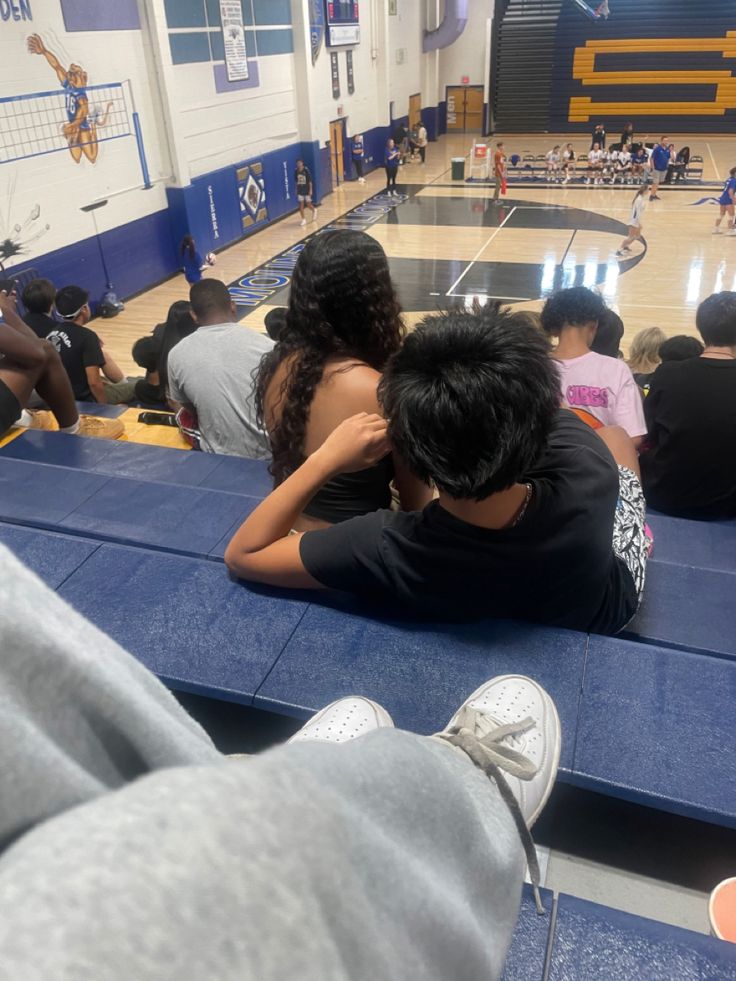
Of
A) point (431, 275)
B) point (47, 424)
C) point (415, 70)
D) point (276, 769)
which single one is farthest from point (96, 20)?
point (415, 70)

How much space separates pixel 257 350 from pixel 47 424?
1644mm

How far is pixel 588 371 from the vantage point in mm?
3039

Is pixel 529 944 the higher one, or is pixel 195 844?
pixel 195 844

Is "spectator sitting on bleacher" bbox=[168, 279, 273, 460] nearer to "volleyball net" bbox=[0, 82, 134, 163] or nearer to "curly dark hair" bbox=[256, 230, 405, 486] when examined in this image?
"curly dark hair" bbox=[256, 230, 405, 486]

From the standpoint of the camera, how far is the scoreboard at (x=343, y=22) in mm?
12711

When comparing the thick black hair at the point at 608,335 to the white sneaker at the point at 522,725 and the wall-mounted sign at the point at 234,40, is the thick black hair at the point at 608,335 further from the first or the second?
the wall-mounted sign at the point at 234,40

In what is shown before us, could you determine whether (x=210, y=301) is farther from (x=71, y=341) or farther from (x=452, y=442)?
(x=452, y=442)

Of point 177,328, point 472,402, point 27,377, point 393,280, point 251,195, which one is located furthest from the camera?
point 251,195

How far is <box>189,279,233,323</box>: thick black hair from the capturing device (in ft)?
11.7

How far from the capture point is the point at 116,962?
0.81ft

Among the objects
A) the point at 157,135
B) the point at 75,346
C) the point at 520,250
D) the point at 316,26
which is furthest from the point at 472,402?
the point at 316,26

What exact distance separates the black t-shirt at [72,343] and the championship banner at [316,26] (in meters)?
9.79

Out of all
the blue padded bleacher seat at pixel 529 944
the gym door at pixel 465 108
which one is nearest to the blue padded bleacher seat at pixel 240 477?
the blue padded bleacher seat at pixel 529 944

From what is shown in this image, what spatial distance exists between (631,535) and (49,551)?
172 centimetres
